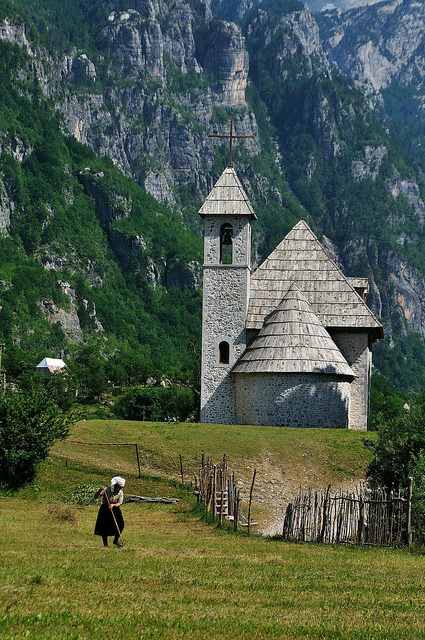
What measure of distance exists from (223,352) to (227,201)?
7651mm

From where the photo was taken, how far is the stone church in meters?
41.9

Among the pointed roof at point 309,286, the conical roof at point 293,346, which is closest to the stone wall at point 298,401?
the conical roof at point 293,346

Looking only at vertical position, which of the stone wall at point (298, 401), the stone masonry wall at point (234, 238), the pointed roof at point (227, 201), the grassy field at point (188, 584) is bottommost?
the grassy field at point (188, 584)

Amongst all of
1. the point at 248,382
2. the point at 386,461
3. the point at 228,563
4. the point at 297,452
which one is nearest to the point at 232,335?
the point at 248,382

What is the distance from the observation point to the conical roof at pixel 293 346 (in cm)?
Answer: 4191

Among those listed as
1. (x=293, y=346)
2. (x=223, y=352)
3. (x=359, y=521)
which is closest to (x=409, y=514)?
(x=359, y=521)

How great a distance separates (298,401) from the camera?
41.7m

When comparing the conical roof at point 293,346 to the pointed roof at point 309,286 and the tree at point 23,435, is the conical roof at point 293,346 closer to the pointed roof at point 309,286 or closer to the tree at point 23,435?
the pointed roof at point 309,286

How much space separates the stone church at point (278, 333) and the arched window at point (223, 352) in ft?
0.16

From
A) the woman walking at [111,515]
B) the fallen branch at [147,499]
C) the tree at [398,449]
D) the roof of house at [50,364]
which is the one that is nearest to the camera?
the woman walking at [111,515]

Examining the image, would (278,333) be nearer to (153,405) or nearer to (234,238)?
(234,238)

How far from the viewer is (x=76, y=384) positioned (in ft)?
299

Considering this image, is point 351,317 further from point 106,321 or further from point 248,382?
point 106,321

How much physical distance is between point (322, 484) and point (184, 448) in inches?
218
